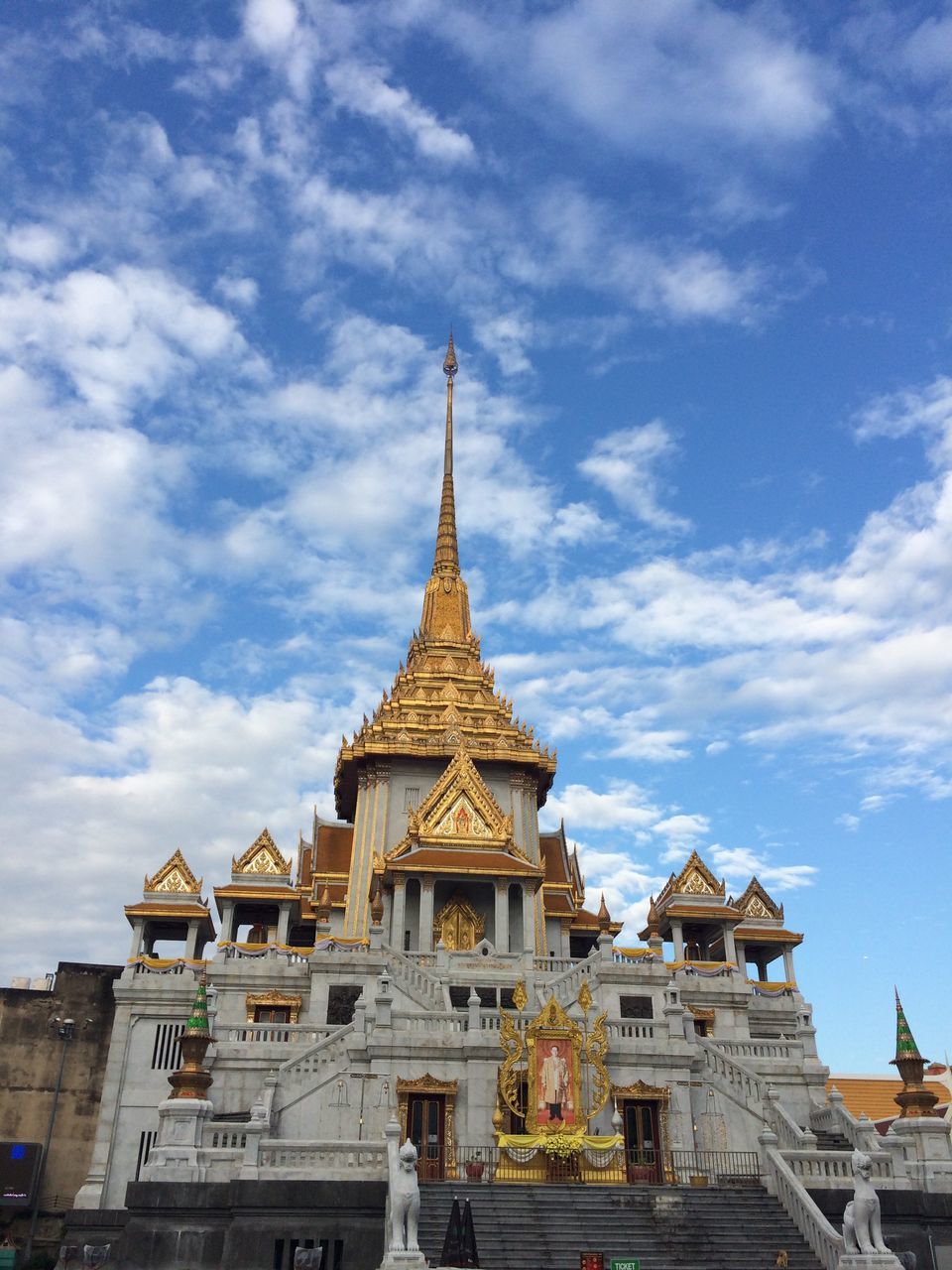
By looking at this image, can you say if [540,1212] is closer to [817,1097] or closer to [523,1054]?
[523,1054]

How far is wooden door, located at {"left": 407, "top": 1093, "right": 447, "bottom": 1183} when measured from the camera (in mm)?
26766

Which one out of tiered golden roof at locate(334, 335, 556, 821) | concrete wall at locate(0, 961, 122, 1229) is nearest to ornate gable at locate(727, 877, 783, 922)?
tiered golden roof at locate(334, 335, 556, 821)

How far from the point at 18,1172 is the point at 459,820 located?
19211mm

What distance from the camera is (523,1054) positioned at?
2745 centimetres

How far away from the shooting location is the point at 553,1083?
88.0ft

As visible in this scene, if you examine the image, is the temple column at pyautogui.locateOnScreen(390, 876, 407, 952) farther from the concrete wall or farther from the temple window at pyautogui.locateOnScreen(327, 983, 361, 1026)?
the concrete wall

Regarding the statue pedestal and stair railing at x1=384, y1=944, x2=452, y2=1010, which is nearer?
the statue pedestal

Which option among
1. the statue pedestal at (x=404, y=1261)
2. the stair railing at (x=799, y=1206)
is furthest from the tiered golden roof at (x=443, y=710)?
the statue pedestal at (x=404, y=1261)

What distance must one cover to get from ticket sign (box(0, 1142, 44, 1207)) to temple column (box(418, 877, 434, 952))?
45.7ft

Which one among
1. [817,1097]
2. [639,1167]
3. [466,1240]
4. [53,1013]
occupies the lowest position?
[466,1240]

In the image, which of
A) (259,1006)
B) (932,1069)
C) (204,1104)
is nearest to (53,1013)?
(259,1006)

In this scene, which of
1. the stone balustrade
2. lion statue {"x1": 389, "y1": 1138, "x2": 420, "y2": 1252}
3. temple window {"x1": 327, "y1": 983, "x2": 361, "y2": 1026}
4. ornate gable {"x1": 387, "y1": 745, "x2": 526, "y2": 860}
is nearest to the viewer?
lion statue {"x1": 389, "y1": 1138, "x2": 420, "y2": 1252}

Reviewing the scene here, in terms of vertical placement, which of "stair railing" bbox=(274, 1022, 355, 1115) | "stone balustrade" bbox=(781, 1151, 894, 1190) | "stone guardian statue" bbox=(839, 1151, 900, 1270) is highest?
"stair railing" bbox=(274, 1022, 355, 1115)

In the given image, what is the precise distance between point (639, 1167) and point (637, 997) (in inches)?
380
